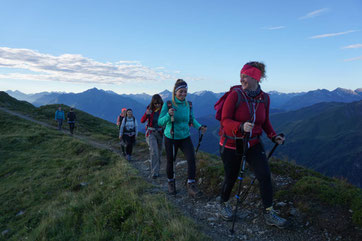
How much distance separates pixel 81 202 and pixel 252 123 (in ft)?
18.5

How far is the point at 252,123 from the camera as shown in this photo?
421 centimetres

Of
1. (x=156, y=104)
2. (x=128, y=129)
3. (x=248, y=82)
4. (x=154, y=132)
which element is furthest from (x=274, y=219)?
(x=128, y=129)

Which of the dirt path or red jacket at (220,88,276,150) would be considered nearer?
red jacket at (220,88,276,150)

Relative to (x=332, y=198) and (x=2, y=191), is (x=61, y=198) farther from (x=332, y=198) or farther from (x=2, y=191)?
(x=332, y=198)

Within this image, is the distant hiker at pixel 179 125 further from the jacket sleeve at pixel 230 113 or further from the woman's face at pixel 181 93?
the jacket sleeve at pixel 230 113

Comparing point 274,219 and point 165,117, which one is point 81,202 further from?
point 274,219

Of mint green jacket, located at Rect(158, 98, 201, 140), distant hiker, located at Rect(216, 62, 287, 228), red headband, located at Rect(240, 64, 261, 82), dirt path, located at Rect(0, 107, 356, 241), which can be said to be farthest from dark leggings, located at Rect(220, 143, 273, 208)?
mint green jacket, located at Rect(158, 98, 201, 140)

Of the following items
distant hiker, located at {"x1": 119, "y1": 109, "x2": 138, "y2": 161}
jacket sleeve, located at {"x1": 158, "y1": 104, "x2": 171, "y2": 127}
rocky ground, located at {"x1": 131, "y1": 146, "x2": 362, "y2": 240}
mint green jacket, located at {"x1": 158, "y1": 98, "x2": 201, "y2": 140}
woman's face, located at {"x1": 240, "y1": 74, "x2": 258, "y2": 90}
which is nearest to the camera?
woman's face, located at {"x1": 240, "y1": 74, "x2": 258, "y2": 90}

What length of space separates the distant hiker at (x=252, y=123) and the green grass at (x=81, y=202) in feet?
4.97

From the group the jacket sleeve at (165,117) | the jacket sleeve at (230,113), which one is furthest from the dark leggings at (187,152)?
the jacket sleeve at (230,113)

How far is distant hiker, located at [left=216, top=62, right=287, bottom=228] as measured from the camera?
14.0 feet

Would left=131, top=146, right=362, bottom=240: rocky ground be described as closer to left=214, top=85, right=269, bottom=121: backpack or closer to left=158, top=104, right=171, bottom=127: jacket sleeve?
left=158, top=104, right=171, bottom=127: jacket sleeve

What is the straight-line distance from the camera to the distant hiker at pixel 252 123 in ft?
14.0

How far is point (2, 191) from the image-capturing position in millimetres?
11250
